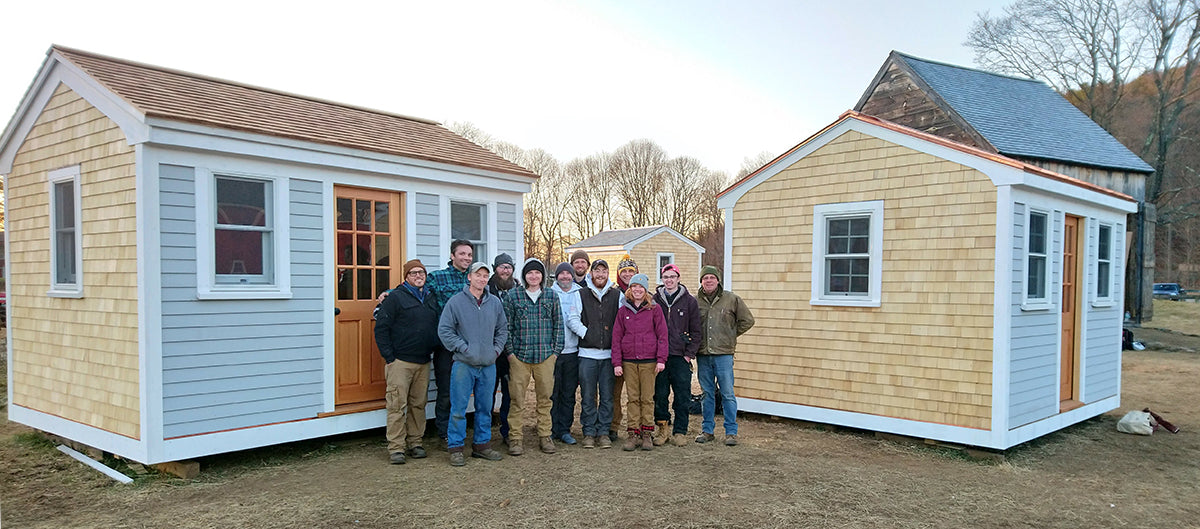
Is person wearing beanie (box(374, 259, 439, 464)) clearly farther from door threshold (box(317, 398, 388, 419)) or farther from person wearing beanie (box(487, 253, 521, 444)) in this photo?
person wearing beanie (box(487, 253, 521, 444))

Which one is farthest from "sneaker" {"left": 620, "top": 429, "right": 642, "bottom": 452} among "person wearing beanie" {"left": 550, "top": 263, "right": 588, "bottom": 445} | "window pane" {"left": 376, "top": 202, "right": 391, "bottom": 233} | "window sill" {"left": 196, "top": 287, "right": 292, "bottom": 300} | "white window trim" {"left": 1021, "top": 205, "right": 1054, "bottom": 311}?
"white window trim" {"left": 1021, "top": 205, "right": 1054, "bottom": 311}

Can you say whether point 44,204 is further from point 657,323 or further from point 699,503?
point 699,503

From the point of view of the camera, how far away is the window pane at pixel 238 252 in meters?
5.85

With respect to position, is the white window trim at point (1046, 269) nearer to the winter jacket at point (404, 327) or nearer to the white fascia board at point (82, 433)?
the winter jacket at point (404, 327)

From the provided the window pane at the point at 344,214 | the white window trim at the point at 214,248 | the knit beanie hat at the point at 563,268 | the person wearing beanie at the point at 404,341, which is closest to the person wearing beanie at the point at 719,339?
the knit beanie hat at the point at 563,268

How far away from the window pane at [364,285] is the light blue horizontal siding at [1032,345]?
232 inches

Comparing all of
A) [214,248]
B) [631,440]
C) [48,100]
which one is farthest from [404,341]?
[48,100]

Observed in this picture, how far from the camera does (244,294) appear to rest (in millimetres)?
5887

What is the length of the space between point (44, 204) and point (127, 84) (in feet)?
5.28

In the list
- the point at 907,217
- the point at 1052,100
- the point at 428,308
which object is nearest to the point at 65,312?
the point at 428,308

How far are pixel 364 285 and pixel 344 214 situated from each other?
0.68 metres

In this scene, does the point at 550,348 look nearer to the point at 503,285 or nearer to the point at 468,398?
the point at 503,285

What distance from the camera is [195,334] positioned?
566cm

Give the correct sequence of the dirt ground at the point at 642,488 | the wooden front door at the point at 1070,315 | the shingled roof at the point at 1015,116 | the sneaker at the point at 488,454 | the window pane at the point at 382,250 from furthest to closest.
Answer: the shingled roof at the point at 1015,116, the wooden front door at the point at 1070,315, the window pane at the point at 382,250, the sneaker at the point at 488,454, the dirt ground at the point at 642,488
